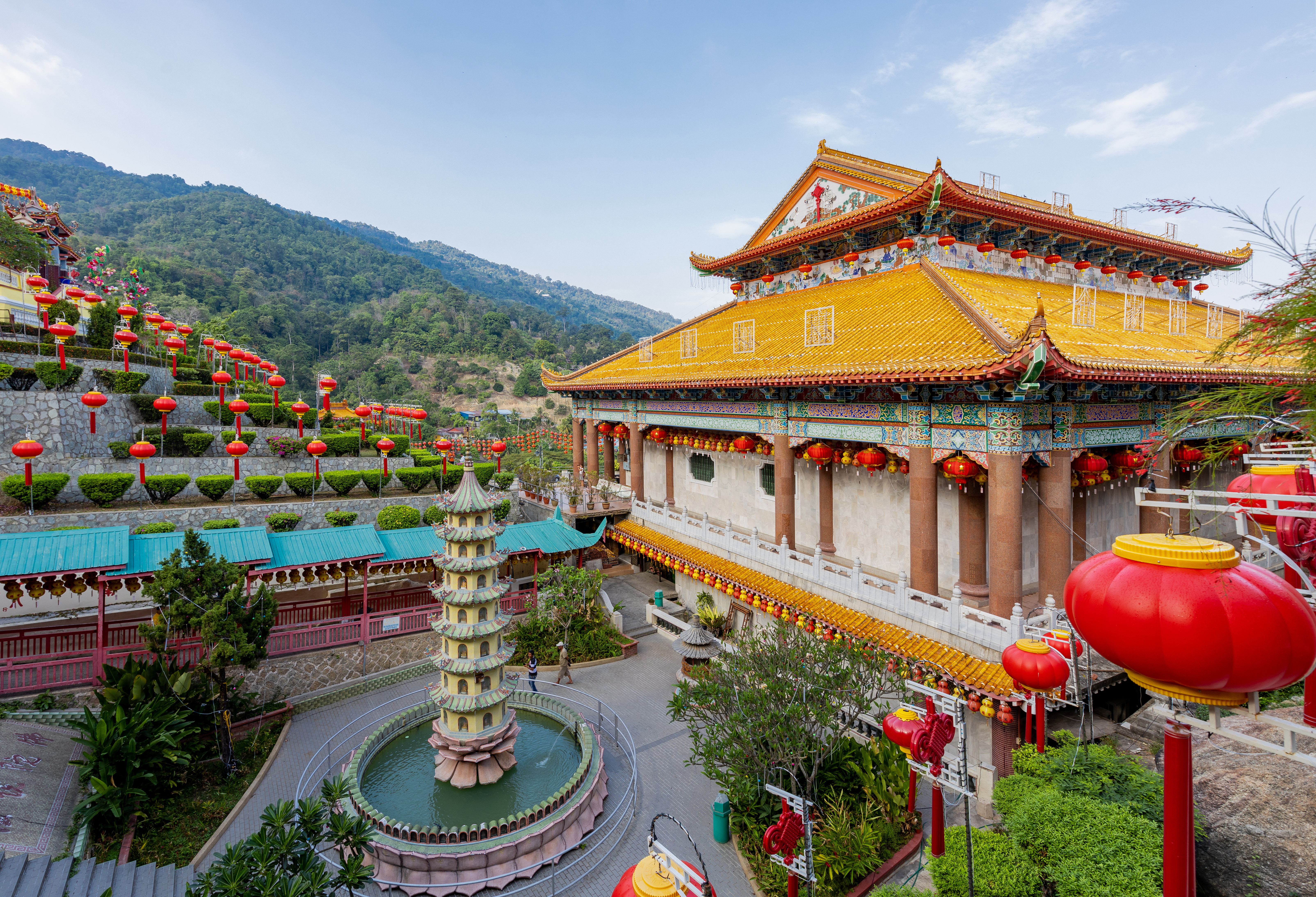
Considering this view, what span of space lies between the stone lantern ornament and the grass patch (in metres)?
12.5

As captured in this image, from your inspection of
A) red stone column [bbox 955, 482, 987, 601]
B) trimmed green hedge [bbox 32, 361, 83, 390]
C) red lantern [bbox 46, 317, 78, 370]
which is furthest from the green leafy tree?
trimmed green hedge [bbox 32, 361, 83, 390]

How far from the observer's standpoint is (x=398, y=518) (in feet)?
73.2

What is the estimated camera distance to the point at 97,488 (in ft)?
66.8

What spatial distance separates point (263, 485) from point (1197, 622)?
1054 inches

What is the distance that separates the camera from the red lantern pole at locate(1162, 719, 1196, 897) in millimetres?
3375

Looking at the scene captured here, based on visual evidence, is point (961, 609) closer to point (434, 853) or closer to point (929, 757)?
point (929, 757)

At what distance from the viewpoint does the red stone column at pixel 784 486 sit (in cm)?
1566

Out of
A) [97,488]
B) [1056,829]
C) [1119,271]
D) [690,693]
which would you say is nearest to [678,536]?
[690,693]

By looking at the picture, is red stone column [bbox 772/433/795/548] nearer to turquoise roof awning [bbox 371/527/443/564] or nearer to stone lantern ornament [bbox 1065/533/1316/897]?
turquoise roof awning [bbox 371/527/443/564]

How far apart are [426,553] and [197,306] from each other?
78746mm

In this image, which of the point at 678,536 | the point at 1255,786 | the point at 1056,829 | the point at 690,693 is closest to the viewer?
the point at 1056,829

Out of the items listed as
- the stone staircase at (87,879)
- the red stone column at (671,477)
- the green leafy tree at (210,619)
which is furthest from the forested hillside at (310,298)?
the stone staircase at (87,879)

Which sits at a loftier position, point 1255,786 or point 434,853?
point 1255,786

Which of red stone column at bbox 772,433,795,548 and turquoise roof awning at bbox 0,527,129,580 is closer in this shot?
turquoise roof awning at bbox 0,527,129,580
